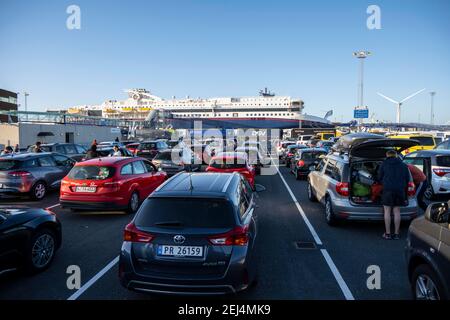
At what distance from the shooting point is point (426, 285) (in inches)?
140

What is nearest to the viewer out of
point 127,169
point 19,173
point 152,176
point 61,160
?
point 127,169

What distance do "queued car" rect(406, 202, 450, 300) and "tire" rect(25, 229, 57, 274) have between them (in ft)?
17.0

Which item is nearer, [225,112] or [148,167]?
[148,167]

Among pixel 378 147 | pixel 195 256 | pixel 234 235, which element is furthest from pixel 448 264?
pixel 378 147

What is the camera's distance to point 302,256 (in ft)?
18.5

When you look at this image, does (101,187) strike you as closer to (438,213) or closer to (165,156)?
(165,156)

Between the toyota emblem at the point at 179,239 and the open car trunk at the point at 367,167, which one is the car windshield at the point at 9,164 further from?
the open car trunk at the point at 367,167

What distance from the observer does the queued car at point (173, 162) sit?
46.7 ft

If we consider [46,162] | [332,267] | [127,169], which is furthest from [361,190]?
[46,162]

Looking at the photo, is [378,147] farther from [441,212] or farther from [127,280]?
[127,280]

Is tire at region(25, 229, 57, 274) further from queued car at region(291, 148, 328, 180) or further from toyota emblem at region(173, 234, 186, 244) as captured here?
queued car at region(291, 148, 328, 180)

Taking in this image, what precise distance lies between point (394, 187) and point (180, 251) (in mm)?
4796

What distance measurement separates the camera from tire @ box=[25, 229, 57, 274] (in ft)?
15.9

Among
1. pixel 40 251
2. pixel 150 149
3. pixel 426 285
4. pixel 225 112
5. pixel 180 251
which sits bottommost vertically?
pixel 40 251
